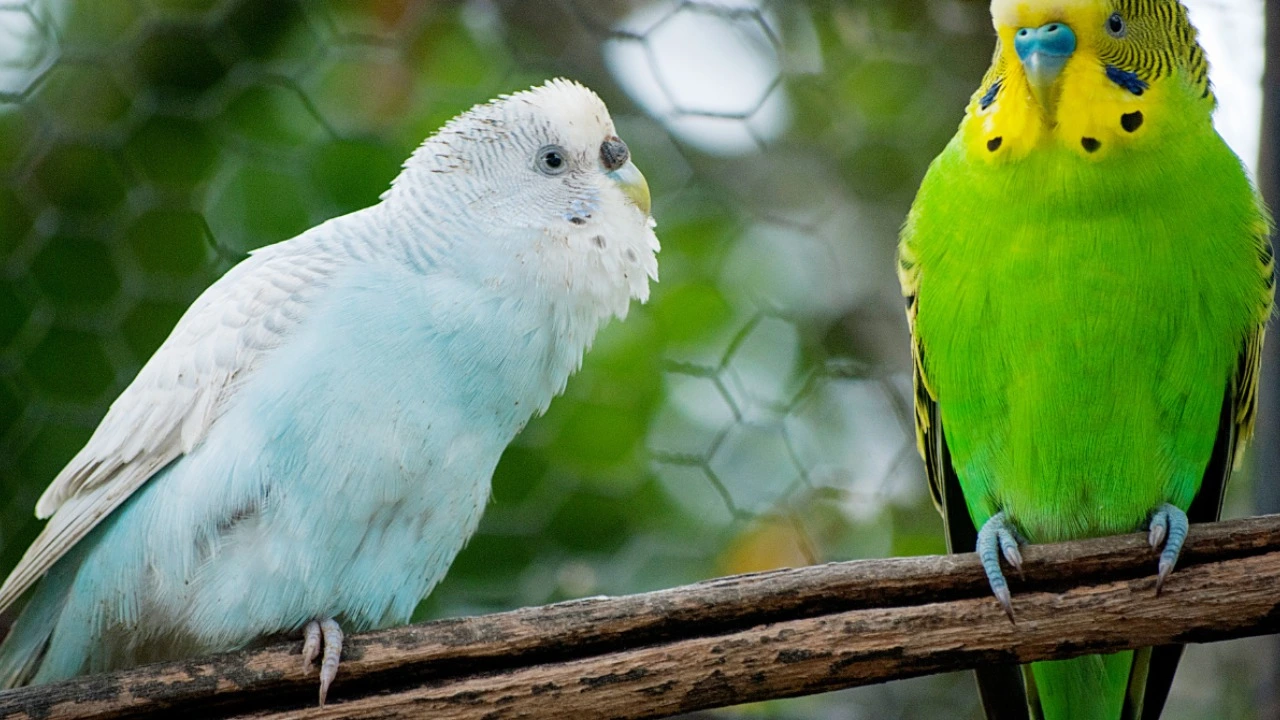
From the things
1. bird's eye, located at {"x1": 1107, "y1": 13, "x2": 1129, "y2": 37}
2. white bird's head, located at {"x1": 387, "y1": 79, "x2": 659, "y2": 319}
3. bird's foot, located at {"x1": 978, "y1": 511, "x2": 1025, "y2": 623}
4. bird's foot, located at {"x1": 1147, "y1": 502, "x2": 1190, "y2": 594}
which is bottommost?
bird's foot, located at {"x1": 978, "y1": 511, "x2": 1025, "y2": 623}

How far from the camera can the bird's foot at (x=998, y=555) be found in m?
0.97

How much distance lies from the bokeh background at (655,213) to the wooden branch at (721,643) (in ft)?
2.50

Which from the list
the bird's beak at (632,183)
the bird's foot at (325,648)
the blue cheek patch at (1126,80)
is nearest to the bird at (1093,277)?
the blue cheek patch at (1126,80)

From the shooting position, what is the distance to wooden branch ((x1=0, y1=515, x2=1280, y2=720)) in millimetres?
948

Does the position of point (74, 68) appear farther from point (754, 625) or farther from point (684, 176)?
point (754, 625)

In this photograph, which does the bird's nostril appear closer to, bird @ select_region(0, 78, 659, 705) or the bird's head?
bird @ select_region(0, 78, 659, 705)

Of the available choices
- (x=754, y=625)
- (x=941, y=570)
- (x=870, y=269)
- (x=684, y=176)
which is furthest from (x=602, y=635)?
(x=870, y=269)

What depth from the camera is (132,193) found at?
1.80m

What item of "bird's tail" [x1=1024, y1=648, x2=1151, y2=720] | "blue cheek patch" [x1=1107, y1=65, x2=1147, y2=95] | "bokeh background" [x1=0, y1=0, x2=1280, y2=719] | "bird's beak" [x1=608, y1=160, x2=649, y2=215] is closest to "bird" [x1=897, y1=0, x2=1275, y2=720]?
"blue cheek patch" [x1=1107, y1=65, x2=1147, y2=95]

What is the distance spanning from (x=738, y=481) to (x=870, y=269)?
46 centimetres

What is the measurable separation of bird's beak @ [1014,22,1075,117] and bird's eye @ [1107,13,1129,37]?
0.05 m

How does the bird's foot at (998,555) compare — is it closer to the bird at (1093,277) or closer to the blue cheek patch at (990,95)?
the bird at (1093,277)

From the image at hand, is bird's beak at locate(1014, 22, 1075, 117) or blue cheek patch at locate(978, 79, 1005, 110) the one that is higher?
bird's beak at locate(1014, 22, 1075, 117)

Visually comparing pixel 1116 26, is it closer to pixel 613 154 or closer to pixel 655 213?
pixel 613 154
